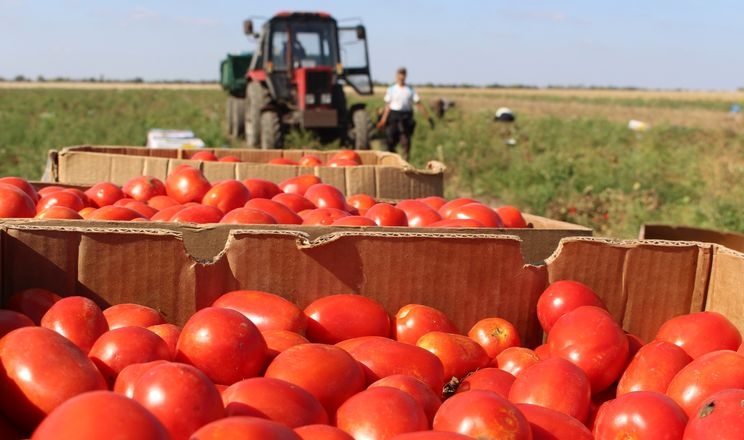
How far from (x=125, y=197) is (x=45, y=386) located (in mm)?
2330

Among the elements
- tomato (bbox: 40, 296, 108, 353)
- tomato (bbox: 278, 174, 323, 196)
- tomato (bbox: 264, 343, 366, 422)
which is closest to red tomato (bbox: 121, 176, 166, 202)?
tomato (bbox: 278, 174, 323, 196)

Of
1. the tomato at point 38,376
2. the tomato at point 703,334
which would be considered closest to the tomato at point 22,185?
the tomato at point 38,376

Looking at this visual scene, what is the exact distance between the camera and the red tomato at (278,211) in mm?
3166

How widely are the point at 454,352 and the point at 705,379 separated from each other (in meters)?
0.62

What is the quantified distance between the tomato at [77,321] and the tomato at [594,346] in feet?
3.97

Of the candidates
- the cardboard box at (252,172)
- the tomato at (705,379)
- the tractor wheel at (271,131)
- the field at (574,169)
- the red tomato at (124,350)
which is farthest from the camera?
the tractor wheel at (271,131)

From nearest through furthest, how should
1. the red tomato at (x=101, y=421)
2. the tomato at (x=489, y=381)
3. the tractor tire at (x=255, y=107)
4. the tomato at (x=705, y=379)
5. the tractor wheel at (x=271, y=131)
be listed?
1. the red tomato at (x=101, y=421)
2. the tomato at (x=705, y=379)
3. the tomato at (x=489, y=381)
4. the tractor wheel at (x=271, y=131)
5. the tractor tire at (x=255, y=107)

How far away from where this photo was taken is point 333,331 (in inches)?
90.5

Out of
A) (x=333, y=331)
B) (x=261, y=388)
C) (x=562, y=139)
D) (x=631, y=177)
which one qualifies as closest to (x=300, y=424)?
(x=261, y=388)

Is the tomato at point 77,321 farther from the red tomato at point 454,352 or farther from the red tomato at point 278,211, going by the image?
the red tomato at point 278,211

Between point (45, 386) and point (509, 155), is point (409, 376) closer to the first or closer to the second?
point (45, 386)

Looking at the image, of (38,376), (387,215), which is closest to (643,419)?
(38,376)

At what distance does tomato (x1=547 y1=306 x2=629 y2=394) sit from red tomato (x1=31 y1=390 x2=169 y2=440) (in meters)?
1.31

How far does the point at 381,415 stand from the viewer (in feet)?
5.09
